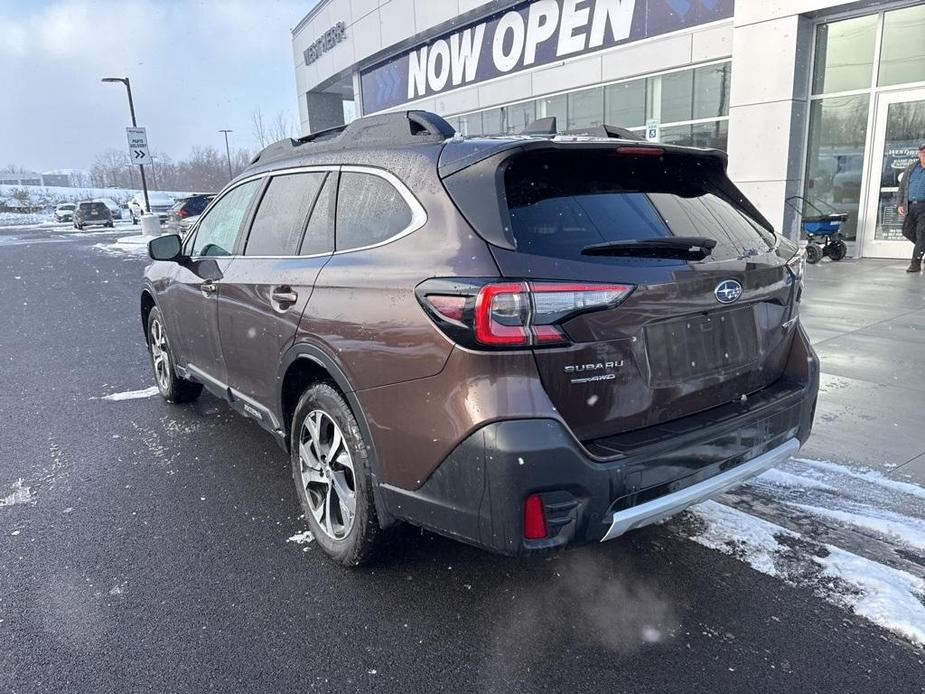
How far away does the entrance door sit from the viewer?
10.0m

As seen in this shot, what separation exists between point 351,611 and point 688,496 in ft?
4.57

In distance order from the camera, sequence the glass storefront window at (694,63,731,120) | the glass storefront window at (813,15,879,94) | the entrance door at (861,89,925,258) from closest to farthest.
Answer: the entrance door at (861,89,925,258), the glass storefront window at (813,15,879,94), the glass storefront window at (694,63,731,120)

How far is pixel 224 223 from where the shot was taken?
412 cm

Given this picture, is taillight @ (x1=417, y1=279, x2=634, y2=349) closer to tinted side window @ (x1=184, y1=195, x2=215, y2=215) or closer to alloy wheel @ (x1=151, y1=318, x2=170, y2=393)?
alloy wheel @ (x1=151, y1=318, x2=170, y2=393)

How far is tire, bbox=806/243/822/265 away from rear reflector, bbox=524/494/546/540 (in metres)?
10.1

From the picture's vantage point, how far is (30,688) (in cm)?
223

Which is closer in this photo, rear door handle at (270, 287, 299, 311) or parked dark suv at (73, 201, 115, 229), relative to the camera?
rear door handle at (270, 287, 299, 311)

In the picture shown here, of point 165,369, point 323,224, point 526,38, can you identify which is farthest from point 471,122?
point 323,224

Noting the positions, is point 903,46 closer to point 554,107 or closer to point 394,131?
point 554,107

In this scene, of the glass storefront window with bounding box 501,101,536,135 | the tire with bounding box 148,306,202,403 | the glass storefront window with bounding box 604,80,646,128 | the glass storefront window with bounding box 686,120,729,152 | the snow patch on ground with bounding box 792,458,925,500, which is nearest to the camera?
the snow patch on ground with bounding box 792,458,925,500

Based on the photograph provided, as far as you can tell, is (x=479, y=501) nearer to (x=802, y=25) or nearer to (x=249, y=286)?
(x=249, y=286)

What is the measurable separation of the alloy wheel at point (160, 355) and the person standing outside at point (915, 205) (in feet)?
31.9

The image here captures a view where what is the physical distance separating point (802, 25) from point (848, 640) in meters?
10.7

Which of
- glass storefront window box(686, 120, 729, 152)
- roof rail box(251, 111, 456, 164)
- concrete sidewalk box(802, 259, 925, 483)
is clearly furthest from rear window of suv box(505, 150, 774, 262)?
glass storefront window box(686, 120, 729, 152)
